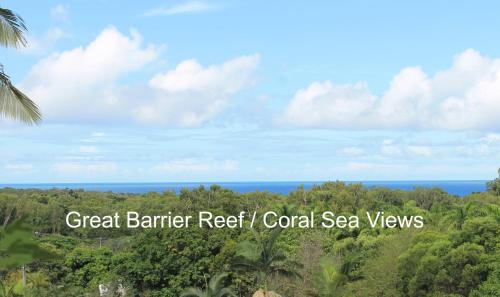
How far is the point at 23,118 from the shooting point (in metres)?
6.59

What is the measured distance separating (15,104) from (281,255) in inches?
755

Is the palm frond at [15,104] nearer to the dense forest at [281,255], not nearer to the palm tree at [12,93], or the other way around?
the palm tree at [12,93]

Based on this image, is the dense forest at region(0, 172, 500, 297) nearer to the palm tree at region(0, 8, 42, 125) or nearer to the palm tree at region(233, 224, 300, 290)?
the palm tree at region(233, 224, 300, 290)

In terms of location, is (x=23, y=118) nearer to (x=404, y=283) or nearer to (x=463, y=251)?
(x=463, y=251)

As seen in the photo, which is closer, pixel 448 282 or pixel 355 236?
pixel 448 282

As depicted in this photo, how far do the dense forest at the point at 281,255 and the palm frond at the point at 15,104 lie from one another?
5016mm

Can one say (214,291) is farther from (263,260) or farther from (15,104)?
(15,104)

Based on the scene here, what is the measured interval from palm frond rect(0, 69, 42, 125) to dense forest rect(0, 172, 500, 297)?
5016 mm

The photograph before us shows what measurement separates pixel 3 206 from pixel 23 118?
45424 millimetres

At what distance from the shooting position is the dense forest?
1981 cm

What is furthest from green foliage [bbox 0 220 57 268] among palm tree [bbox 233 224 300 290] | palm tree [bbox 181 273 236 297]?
palm tree [bbox 181 273 236 297]

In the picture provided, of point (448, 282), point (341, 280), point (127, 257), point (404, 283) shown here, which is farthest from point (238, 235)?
point (448, 282)

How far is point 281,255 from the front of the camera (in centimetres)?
2480

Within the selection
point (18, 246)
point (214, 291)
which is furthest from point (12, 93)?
point (214, 291)
